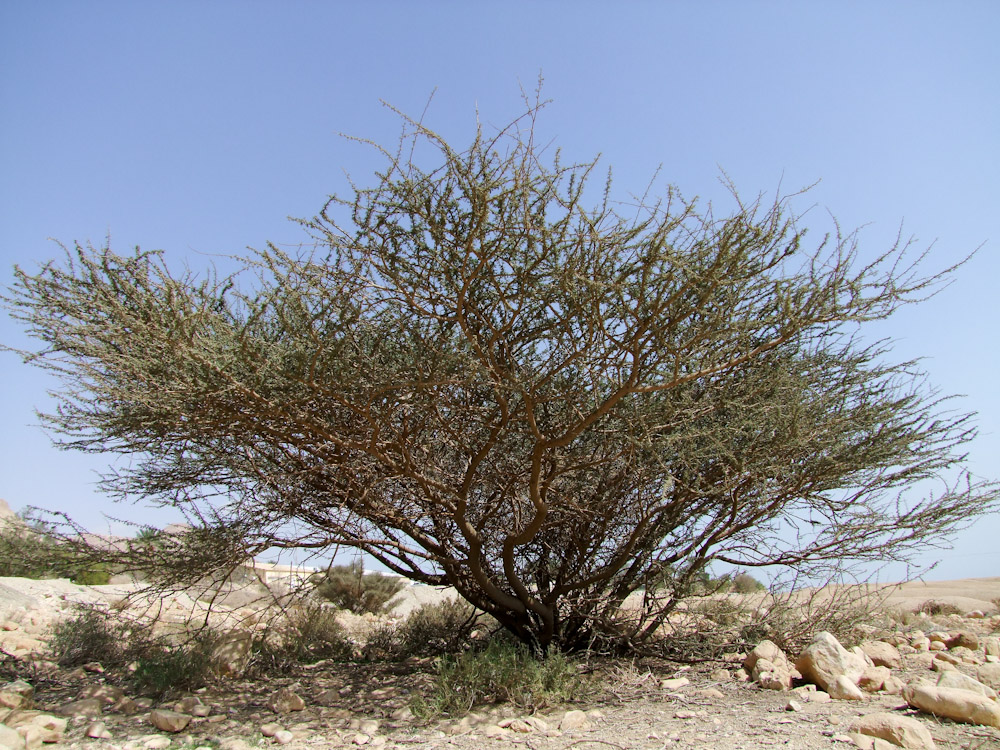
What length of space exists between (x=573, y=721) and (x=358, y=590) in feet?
31.7

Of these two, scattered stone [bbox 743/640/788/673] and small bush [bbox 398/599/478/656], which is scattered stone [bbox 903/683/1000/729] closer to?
scattered stone [bbox 743/640/788/673]

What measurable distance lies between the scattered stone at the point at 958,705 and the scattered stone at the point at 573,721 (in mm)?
2428

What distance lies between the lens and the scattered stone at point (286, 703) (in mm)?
6375

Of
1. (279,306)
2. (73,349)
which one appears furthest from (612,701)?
(73,349)

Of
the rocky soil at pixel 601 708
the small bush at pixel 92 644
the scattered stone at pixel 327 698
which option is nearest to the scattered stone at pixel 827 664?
the rocky soil at pixel 601 708

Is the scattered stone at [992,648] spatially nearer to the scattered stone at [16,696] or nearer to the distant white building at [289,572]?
the distant white building at [289,572]

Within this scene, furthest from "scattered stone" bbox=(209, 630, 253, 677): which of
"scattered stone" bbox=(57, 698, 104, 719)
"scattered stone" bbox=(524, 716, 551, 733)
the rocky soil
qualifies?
"scattered stone" bbox=(524, 716, 551, 733)

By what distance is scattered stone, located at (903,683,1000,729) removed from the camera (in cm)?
479

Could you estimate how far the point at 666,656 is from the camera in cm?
760

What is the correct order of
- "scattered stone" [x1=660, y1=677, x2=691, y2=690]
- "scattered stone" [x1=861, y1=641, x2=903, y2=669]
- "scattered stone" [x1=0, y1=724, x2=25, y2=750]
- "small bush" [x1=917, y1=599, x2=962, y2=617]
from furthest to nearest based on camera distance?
"small bush" [x1=917, y1=599, x2=962, y2=617] → "scattered stone" [x1=861, y1=641, x2=903, y2=669] → "scattered stone" [x1=660, y1=677, x2=691, y2=690] → "scattered stone" [x1=0, y1=724, x2=25, y2=750]

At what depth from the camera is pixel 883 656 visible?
724cm

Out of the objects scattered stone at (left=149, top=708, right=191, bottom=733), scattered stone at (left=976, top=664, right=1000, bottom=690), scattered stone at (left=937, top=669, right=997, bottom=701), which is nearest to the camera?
scattered stone at (left=937, top=669, right=997, bottom=701)

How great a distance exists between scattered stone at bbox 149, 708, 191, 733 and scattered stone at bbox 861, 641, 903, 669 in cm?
651

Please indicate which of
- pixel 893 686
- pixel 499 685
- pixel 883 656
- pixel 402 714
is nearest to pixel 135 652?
pixel 402 714
